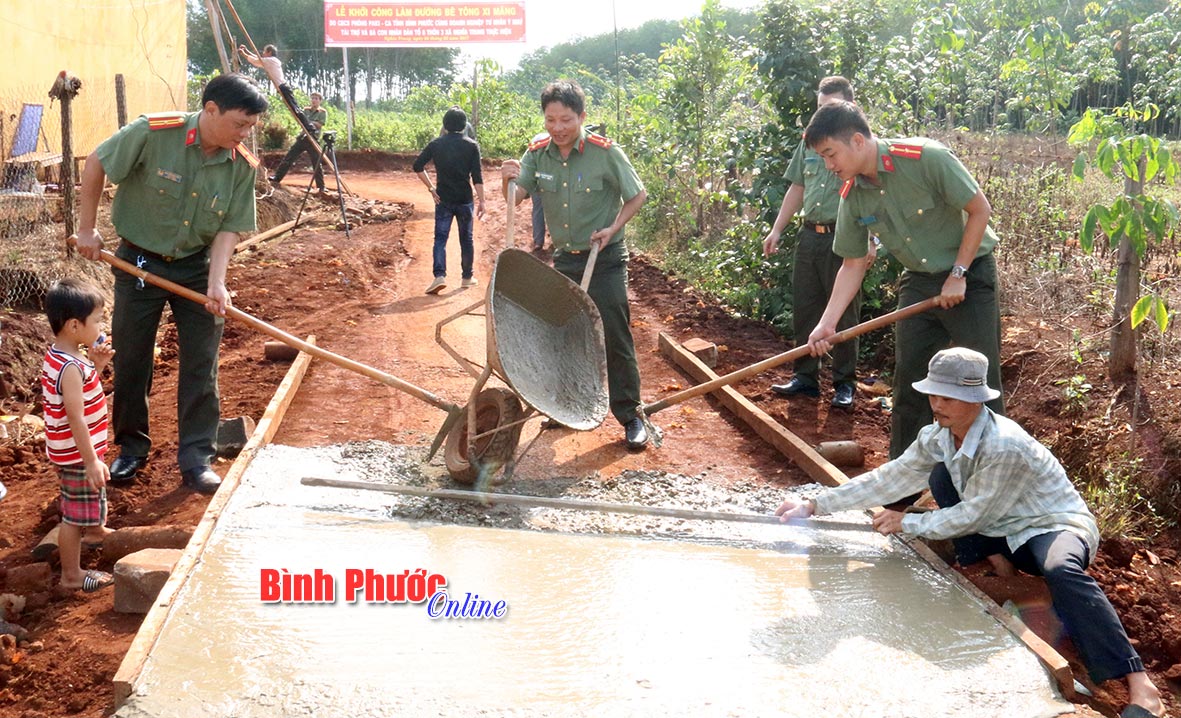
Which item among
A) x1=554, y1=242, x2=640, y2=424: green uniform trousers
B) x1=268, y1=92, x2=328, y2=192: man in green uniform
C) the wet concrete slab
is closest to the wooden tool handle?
the wet concrete slab

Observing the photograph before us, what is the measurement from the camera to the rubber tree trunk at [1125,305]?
16.8ft

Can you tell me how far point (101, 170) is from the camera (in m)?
4.52

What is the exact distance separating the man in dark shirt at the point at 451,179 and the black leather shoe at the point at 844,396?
4618 mm

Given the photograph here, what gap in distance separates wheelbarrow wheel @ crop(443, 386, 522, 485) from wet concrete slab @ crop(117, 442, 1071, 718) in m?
0.37

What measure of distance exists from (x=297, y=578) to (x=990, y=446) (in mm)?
2386

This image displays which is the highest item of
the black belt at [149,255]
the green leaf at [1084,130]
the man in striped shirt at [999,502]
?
the green leaf at [1084,130]

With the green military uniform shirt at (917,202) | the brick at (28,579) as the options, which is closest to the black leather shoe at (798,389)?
the green military uniform shirt at (917,202)

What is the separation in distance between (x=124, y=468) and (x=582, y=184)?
2655 mm

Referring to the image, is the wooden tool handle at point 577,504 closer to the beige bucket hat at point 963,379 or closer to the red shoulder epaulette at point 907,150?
the beige bucket hat at point 963,379

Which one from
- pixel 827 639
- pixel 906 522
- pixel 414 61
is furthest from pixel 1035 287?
pixel 414 61

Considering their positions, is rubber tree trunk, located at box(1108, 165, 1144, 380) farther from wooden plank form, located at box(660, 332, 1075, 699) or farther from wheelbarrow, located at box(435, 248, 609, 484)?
wheelbarrow, located at box(435, 248, 609, 484)

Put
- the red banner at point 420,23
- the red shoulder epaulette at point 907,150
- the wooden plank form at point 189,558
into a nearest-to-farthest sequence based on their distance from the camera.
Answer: the wooden plank form at point 189,558, the red shoulder epaulette at point 907,150, the red banner at point 420,23

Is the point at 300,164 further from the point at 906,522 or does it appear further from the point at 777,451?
the point at 906,522

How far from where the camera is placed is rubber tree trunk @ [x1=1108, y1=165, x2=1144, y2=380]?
5105 millimetres
